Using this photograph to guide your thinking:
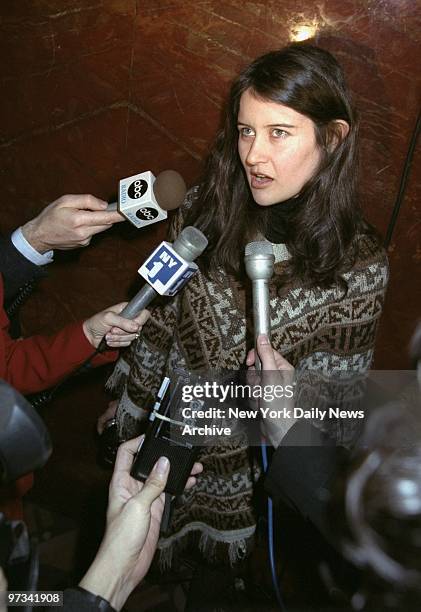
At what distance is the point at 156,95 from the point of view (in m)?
1.79

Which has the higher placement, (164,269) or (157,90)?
(157,90)

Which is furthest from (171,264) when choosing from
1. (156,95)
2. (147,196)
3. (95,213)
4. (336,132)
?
(156,95)

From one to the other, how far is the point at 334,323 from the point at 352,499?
0.75 meters

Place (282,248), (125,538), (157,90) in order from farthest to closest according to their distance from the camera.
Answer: (157,90) < (282,248) < (125,538)

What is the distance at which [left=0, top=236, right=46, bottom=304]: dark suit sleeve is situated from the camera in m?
1.47

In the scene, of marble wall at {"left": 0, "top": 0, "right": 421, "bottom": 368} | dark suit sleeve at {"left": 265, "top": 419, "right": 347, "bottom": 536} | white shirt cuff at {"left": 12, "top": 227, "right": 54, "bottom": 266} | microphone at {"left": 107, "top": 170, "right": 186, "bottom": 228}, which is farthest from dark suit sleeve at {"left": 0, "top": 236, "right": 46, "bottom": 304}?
dark suit sleeve at {"left": 265, "top": 419, "right": 347, "bottom": 536}

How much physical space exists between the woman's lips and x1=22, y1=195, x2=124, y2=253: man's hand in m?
0.35

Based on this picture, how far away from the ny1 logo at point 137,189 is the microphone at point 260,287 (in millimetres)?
311

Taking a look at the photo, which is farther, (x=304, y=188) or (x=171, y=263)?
(x=304, y=188)

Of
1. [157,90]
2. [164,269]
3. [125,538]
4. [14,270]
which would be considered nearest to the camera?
[125,538]

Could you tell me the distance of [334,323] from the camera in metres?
1.60

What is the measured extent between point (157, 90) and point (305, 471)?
4.11 ft

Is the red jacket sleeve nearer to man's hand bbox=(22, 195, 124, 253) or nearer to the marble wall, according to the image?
man's hand bbox=(22, 195, 124, 253)

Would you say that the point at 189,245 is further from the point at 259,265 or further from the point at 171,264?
the point at 259,265
